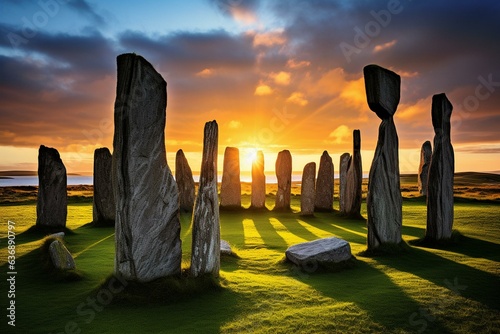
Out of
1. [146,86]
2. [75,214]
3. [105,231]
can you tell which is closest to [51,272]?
[146,86]

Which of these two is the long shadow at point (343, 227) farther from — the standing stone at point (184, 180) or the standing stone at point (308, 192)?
the standing stone at point (184, 180)

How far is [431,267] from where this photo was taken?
846 centimetres

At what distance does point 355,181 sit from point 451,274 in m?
9.85

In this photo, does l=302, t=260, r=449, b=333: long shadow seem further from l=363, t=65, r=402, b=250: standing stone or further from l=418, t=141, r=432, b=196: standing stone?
l=418, t=141, r=432, b=196: standing stone

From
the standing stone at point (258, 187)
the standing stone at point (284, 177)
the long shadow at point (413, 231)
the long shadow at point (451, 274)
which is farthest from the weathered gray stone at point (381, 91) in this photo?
the standing stone at point (258, 187)

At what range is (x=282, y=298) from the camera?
21.1ft

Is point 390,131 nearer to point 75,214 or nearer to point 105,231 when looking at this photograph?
point 105,231

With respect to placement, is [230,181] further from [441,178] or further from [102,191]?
[441,178]

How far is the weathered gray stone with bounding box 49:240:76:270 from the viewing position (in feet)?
25.4

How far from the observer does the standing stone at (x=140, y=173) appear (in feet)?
20.8

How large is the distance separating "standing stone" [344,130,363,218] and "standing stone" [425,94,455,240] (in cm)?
600

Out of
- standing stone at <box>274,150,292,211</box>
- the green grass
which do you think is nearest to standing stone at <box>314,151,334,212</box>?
standing stone at <box>274,150,292,211</box>

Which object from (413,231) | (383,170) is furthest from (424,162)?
(383,170)

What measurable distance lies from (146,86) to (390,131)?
7.13m
